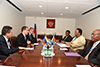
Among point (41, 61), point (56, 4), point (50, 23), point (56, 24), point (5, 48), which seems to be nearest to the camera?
point (41, 61)

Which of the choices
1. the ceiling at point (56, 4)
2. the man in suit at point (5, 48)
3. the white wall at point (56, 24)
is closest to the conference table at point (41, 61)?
the man in suit at point (5, 48)

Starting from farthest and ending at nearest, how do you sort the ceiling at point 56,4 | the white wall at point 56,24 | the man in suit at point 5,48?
1. the white wall at point 56,24
2. the ceiling at point 56,4
3. the man in suit at point 5,48

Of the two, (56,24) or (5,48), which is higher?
(56,24)

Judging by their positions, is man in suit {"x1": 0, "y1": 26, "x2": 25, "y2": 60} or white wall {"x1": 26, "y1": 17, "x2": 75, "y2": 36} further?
white wall {"x1": 26, "y1": 17, "x2": 75, "y2": 36}

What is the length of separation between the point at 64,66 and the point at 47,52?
472 mm

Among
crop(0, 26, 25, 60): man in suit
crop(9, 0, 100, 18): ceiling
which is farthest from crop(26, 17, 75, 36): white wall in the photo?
crop(0, 26, 25, 60): man in suit

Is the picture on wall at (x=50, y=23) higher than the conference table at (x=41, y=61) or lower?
higher

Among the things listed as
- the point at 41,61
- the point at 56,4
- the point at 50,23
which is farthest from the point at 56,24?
the point at 41,61

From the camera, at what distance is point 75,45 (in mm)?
2738

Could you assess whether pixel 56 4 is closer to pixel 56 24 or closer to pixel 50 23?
pixel 50 23

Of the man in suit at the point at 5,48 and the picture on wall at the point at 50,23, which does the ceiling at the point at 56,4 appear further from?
the picture on wall at the point at 50,23

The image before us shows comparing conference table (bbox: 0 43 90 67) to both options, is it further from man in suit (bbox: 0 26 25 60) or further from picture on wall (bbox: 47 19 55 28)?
picture on wall (bbox: 47 19 55 28)

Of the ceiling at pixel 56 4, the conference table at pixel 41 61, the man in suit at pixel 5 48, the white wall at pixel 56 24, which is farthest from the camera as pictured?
the white wall at pixel 56 24

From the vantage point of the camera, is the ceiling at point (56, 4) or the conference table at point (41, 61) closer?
the conference table at point (41, 61)
